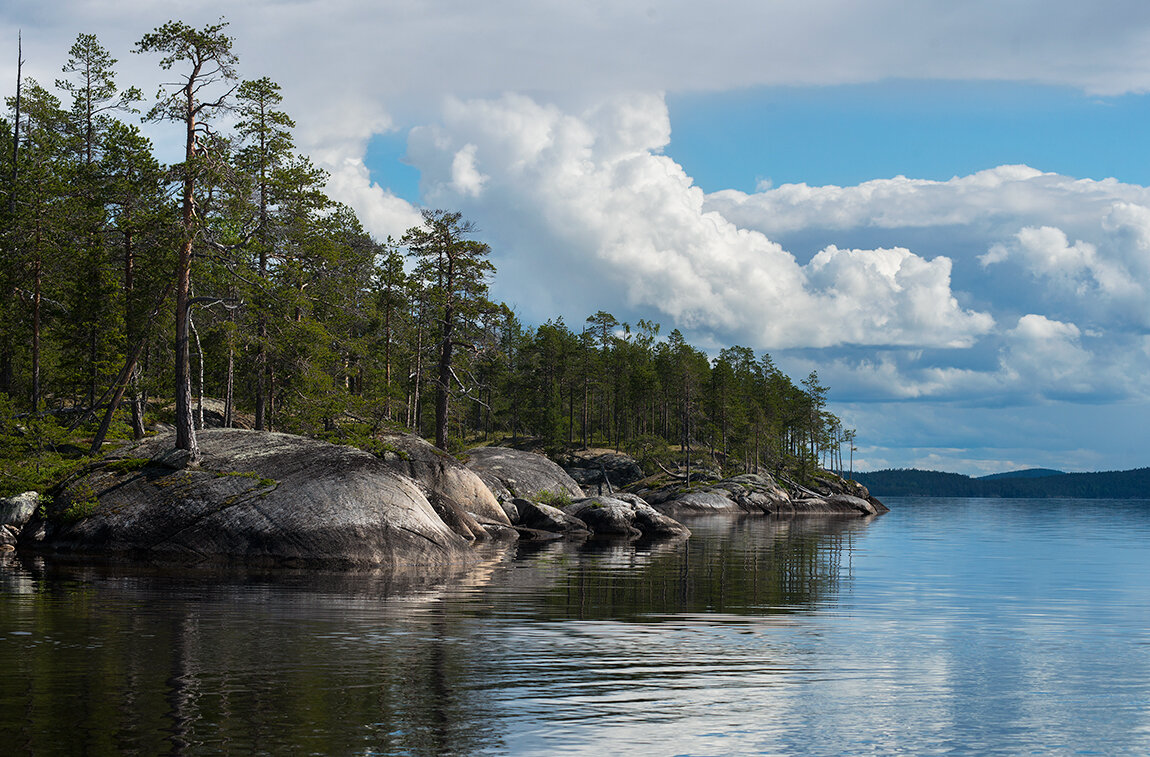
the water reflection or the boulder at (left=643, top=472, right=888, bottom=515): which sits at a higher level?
the water reflection

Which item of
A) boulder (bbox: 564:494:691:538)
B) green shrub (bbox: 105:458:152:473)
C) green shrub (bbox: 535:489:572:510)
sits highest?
green shrub (bbox: 105:458:152:473)

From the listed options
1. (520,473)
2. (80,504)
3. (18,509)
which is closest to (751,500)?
(520,473)

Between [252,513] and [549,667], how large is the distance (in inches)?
633

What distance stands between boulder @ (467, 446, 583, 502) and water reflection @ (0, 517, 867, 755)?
2505cm

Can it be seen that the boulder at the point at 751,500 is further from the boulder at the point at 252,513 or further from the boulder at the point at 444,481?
the boulder at the point at 252,513

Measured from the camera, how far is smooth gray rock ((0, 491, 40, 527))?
2741 centimetres

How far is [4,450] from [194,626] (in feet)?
70.0

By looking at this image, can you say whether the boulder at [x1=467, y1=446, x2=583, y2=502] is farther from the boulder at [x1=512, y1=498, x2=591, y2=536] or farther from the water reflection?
the water reflection

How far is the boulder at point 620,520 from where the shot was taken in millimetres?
44094

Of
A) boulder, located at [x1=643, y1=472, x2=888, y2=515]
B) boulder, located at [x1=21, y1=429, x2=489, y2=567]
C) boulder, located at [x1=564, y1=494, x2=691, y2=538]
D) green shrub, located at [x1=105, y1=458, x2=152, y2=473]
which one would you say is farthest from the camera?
boulder, located at [x1=643, y1=472, x2=888, y2=515]

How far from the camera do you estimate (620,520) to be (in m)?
44.2

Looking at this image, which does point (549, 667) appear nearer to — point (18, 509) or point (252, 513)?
point (252, 513)

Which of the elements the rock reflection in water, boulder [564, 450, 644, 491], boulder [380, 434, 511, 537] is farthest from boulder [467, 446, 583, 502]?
boulder [564, 450, 644, 491]

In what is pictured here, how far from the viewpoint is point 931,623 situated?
1752 centimetres
